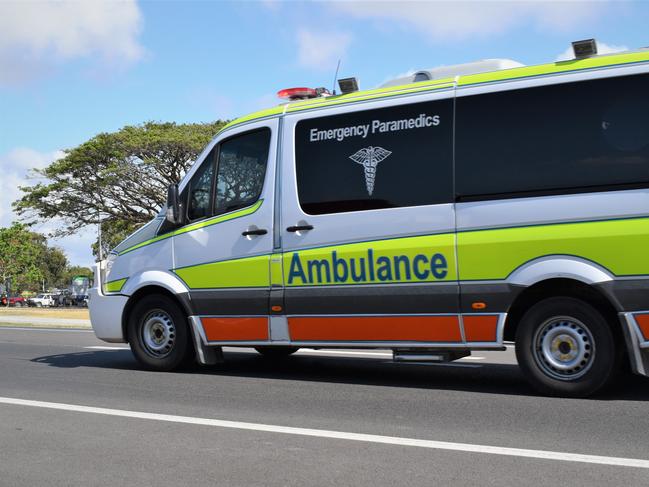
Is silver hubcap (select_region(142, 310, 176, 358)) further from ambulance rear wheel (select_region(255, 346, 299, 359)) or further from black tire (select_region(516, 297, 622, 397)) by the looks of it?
black tire (select_region(516, 297, 622, 397))

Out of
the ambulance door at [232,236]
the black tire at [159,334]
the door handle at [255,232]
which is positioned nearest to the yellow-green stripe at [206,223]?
the ambulance door at [232,236]

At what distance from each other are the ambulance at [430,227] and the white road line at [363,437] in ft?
6.08

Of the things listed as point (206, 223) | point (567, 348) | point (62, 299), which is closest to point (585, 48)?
point (567, 348)

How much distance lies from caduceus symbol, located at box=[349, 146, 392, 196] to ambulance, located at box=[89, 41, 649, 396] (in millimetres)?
13

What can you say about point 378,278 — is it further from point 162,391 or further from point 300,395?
point 162,391

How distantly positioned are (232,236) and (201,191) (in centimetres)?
73

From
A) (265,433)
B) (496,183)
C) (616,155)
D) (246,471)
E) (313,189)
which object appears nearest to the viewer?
(246,471)

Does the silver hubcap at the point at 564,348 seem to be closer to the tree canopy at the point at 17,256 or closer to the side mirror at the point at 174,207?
the side mirror at the point at 174,207

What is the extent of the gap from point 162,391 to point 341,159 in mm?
2778

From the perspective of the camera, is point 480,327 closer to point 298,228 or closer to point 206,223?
point 298,228

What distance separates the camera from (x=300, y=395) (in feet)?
22.9

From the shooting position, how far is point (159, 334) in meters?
8.81

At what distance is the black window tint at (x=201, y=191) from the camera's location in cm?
846

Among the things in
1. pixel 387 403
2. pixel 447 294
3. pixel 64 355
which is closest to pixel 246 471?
pixel 387 403
